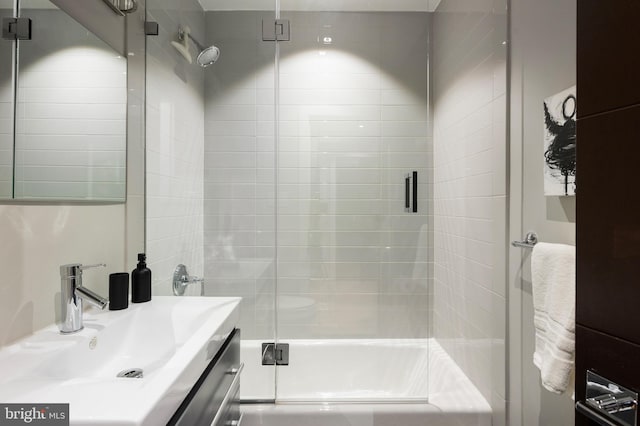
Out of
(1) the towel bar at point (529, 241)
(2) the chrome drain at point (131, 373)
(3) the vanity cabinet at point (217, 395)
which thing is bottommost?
(3) the vanity cabinet at point (217, 395)

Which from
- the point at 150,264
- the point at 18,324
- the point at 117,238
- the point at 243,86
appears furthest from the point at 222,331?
the point at 243,86

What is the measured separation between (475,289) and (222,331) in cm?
132

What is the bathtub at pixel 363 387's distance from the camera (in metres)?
1.56

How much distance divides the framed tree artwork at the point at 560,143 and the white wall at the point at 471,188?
33cm

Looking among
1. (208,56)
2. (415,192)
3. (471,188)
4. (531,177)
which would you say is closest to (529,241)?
(531,177)

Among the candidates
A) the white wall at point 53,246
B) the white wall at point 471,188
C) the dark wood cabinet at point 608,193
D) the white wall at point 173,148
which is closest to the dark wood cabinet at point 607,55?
the dark wood cabinet at point 608,193

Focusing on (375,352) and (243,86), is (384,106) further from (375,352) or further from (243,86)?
(375,352)

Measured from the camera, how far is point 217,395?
1026 mm

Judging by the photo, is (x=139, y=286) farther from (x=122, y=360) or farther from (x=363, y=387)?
(x=363, y=387)

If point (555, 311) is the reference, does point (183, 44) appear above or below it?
above

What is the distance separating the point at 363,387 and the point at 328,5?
2.16 m

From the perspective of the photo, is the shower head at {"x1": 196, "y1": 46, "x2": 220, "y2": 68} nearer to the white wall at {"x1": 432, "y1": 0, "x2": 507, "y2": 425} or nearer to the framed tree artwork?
the white wall at {"x1": 432, "y1": 0, "x2": 507, "y2": 425}

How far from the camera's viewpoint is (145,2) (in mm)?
1634

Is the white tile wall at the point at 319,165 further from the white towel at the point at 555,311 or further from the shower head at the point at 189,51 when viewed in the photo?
the white towel at the point at 555,311
